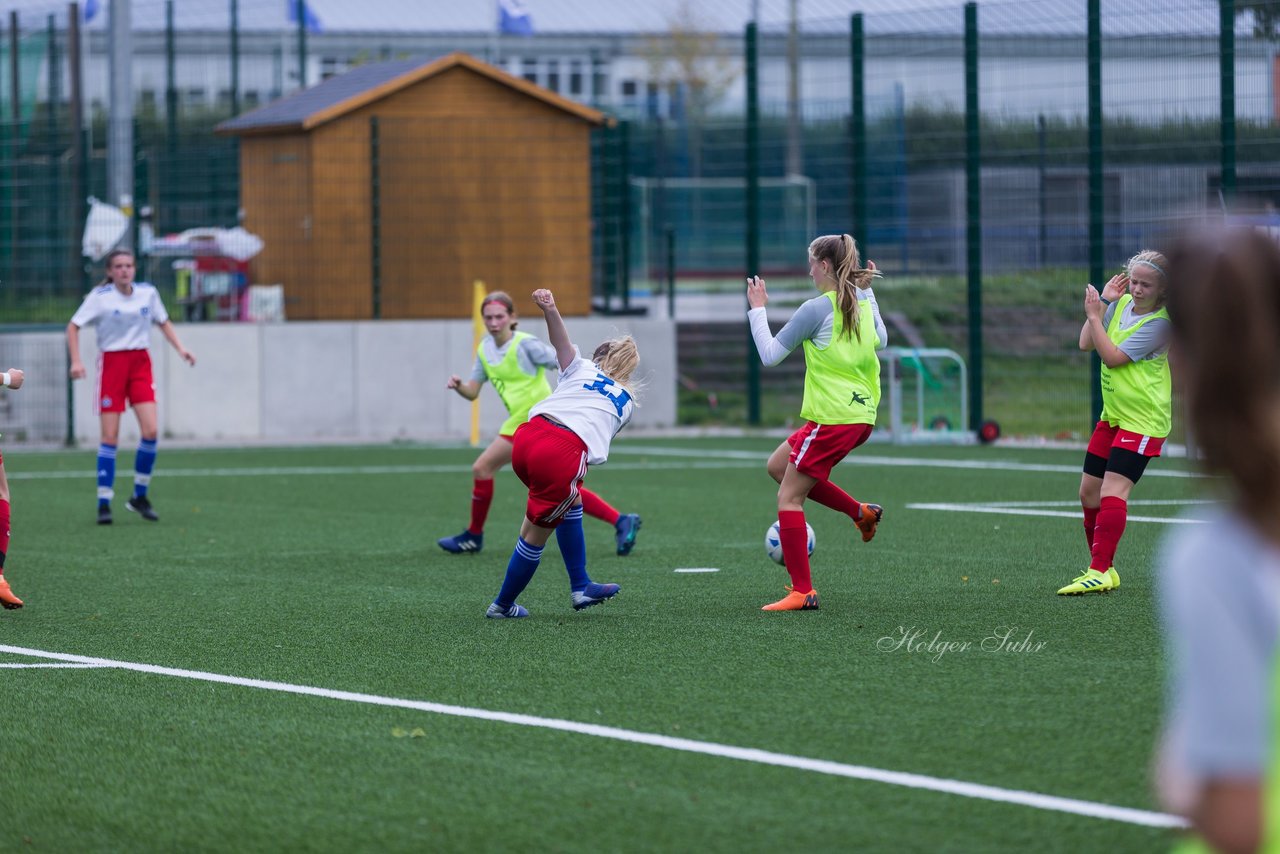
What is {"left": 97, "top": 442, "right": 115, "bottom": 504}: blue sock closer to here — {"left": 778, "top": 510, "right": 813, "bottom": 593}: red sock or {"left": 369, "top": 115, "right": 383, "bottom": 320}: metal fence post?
{"left": 778, "top": 510, "right": 813, "bottom": 593}: red sock

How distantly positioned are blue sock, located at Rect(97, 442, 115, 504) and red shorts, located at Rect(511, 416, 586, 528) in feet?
19.1

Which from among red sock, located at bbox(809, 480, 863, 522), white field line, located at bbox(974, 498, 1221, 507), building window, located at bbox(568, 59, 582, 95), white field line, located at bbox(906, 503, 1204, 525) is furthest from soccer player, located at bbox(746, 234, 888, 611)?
building window, located at bbox(568, 59, 582, 95)

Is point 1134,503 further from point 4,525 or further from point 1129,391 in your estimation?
point 4,525

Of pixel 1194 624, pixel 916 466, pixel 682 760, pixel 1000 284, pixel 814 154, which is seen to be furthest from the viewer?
pixel 814 154

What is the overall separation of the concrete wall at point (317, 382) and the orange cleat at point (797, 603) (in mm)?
12807

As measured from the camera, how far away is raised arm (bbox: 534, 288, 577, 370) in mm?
8266

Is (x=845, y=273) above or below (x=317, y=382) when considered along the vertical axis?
above

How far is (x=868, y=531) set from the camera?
928 cm

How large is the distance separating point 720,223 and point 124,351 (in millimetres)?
19391

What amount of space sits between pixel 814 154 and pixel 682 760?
2037cm

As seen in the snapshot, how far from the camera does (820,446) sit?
855 cm

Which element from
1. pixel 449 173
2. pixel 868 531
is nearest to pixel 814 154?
pixel 449 173

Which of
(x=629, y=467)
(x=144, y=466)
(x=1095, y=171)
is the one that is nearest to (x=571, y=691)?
(x=144, y=466)

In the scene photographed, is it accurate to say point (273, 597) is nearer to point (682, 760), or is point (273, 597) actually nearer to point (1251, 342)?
point (682, 760)
